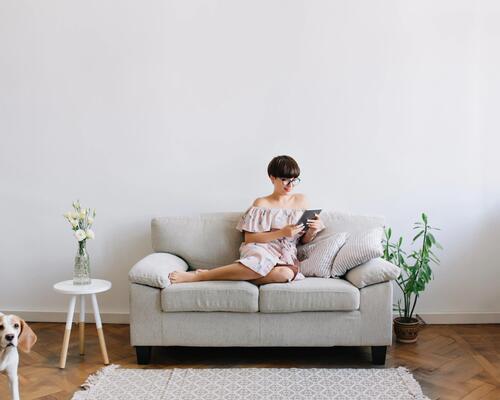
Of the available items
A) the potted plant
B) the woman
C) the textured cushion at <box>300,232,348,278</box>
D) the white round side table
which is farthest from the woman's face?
the white round side table

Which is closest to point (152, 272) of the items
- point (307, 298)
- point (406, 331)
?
point (307, 298)

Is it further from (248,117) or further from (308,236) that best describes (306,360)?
(248,117)

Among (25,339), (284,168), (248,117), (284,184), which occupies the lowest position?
(25,339)

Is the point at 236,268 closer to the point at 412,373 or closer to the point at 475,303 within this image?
the point at 412,373

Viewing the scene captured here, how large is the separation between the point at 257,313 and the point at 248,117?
1.47 metres

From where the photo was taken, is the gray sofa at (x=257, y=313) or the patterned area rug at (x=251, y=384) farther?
the gray sofa at (x=257, y=313)

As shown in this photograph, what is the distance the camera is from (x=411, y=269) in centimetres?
412

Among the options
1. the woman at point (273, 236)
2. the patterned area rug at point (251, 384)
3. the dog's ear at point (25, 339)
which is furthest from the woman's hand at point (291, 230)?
the dog's ear at point (25, 339)

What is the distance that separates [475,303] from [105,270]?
8.58 feet

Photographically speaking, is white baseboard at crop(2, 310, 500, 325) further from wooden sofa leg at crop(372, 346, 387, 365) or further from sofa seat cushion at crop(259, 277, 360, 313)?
sofa seat cushion at crop(259, 277, 360, 313)

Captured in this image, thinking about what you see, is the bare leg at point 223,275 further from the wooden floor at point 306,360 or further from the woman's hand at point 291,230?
the wooden floor at point 306,360

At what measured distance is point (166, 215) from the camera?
447cm

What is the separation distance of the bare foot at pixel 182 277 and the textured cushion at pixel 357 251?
82 cm

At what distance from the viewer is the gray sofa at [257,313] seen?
3.51 meters
